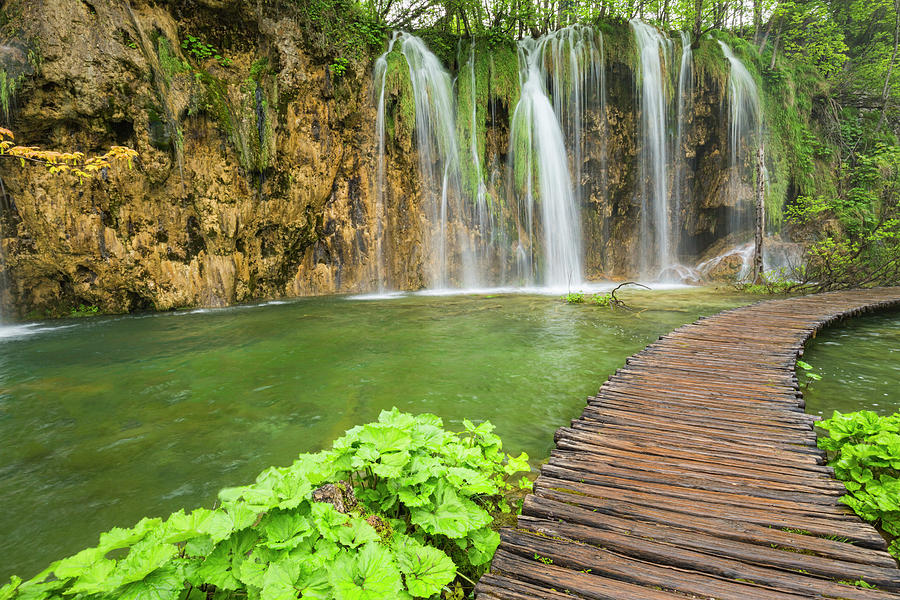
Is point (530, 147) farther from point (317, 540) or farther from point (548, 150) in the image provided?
point (317, 540)

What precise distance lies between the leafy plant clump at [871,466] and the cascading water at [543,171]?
1335 centimetres

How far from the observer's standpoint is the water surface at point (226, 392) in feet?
9.90

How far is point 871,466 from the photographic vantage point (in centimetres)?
239

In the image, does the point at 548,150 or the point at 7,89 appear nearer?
the point at 7,89

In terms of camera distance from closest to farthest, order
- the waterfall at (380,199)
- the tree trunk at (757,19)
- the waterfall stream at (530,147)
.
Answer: the waterfall at (380,199), the waterfall stream at (530,147), the tree trunk at (757,19)

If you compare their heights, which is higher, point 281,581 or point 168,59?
point 168,59

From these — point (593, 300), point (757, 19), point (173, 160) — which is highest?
point (757, 19)

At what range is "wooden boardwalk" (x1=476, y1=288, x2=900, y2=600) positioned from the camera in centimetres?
172

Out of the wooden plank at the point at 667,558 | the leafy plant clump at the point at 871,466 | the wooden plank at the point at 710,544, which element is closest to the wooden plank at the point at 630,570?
the wooden plank at the point at 667,558

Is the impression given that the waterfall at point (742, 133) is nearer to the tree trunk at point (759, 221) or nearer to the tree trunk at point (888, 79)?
the tree trunk at point (759, 221)

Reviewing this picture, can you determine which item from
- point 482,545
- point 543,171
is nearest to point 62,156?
point 482,545

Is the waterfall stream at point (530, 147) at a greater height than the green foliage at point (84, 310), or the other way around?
the waterfall stream at point (530, 147)

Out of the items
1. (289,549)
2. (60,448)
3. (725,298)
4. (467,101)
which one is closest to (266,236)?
(467,101)

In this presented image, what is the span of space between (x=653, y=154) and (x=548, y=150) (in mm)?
4792
